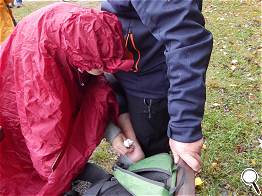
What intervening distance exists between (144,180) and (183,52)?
540 mm

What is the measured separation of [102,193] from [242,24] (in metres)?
3.94

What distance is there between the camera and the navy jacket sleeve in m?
1.36

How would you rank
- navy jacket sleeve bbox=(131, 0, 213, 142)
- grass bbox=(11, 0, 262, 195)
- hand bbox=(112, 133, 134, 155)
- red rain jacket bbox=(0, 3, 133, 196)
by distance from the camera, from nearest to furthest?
1. navy jacket sleeve bbox=(131, 0, 213, 142)
2. red rain jacket bbox=(0, 3, 133, 196)
3. hand bbox=(112, 133, 134, 155)
4. grass bbox=(11, 0, 262, 195)

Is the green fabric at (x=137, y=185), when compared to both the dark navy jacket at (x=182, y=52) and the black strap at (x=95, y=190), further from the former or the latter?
the dark navy jacket at (x=182, y=52)

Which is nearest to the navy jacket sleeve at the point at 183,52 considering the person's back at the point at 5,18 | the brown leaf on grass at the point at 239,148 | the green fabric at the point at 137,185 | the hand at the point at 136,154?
the green fabric at the point at 137,185

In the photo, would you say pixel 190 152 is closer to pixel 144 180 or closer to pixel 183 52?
pixel 144 180

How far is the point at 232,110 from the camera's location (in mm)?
3471

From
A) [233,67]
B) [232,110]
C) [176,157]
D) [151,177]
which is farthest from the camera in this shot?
[233,67]

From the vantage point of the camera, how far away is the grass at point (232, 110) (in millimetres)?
2824

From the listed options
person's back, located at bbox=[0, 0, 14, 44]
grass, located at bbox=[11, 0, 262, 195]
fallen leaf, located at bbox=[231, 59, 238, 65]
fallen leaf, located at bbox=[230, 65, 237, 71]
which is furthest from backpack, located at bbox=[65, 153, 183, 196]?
fallen leaf, located at bbox=[231, 59, 238, 65]

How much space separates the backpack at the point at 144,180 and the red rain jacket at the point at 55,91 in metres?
0.21

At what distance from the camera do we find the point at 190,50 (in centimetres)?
139

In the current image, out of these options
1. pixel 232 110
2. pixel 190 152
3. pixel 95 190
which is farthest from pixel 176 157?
pixel 232 110

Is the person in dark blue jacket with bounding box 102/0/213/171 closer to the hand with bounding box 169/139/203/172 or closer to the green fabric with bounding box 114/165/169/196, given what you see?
the hand with bounding box 169/139/203/172
